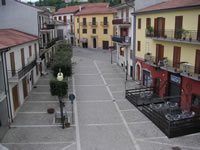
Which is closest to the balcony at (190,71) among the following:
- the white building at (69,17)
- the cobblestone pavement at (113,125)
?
the cobblestone pavement at (113,125)

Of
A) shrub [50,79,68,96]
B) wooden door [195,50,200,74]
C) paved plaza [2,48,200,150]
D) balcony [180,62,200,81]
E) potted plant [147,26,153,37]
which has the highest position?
potted plant [147,26,153,37]

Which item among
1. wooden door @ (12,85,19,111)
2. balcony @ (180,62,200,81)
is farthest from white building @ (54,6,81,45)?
balcony @ (180,62,200,81)

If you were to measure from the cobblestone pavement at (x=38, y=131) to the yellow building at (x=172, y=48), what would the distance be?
947cm

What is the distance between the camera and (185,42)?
55.1ft

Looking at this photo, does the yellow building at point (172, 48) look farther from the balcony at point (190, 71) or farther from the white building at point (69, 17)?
the white building at point (69, 17)

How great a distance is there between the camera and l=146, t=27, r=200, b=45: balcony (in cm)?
1626

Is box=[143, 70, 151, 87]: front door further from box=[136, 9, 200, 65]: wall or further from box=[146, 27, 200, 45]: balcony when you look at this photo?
box=[146, 27, 200, 45]: balcony

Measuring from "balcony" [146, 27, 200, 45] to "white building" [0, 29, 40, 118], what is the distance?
12616mm

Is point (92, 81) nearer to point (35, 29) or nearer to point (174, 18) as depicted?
point (35, 29)

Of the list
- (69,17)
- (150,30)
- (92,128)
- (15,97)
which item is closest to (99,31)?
(69,17)

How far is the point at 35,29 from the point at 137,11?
515 inches

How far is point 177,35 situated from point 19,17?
65.1ft

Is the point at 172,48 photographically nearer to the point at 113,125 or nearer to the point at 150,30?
the point at 150,30

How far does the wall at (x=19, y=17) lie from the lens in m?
27.8
